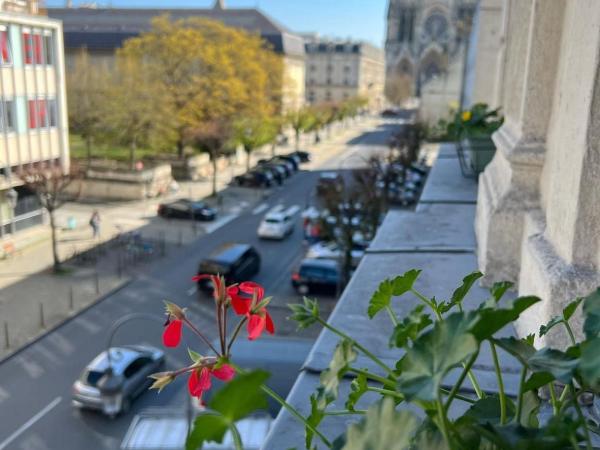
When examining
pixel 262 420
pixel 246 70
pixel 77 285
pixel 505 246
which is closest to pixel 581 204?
pixel 505 246

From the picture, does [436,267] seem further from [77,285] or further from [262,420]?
[77,285]

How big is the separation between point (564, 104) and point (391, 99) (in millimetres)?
106232

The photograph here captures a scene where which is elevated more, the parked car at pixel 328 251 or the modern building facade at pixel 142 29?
the modern building facade at pixel 142 29

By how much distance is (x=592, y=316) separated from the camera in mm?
1250

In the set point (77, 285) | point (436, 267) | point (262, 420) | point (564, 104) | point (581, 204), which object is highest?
point (564, 104)

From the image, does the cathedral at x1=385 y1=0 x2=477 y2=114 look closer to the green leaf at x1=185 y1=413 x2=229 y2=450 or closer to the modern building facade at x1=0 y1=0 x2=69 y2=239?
the modern building facade at x1=0 y1=0 x2=69 y2=239

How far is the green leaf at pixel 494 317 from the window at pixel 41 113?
86.2ft

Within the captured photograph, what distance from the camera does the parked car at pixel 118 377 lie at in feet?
41.2

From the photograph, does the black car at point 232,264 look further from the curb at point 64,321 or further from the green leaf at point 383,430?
the green leaf at point 383,430

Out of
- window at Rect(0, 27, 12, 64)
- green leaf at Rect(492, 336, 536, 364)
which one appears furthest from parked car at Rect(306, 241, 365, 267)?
green leaf at Rect(492, 336, 536, 364)

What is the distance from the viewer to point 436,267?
478cm

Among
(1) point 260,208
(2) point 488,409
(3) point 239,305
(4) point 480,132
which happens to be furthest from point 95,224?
(2) point 488,409

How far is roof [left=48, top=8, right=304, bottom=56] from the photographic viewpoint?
56500mm

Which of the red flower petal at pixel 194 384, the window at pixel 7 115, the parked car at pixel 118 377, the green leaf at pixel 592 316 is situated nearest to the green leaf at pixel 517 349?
the green leaf at pixel 592 316
